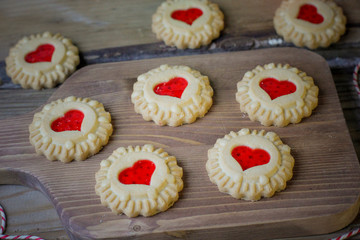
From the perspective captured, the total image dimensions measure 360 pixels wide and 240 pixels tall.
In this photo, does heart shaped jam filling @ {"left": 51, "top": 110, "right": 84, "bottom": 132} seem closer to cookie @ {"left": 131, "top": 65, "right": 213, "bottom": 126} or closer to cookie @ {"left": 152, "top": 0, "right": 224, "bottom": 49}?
cookie @ {"left": 131, "top": 65, "right": 213, "bottom": 126}

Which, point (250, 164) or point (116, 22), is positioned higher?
point (116, 22)

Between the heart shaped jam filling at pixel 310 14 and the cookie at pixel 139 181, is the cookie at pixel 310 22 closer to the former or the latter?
the heart shaped jam filling at pixel 310 14

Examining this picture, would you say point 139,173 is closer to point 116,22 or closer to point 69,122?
point 69,122

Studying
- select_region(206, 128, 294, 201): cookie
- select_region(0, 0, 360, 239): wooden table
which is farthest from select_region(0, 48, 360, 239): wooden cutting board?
select_region(0, 0, 360, 239): wooden table

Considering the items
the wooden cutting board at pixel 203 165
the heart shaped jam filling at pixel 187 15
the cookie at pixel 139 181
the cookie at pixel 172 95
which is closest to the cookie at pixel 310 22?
the wooden cutting board at pixel 203 165

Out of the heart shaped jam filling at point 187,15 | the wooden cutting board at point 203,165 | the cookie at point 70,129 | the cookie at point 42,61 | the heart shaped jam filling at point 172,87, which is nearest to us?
the wooden cutting board at point 203,165

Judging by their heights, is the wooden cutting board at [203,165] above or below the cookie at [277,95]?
below

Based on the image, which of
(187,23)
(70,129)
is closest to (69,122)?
(70,129)
